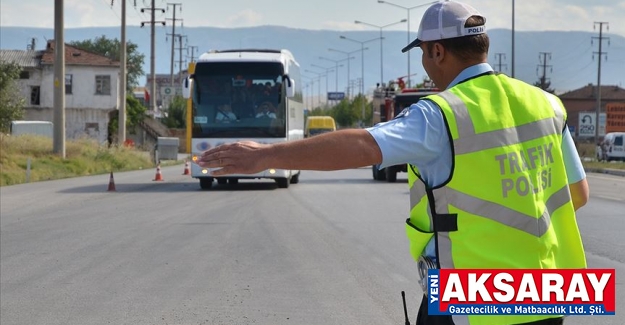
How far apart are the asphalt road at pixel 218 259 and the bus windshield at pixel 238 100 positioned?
371cm

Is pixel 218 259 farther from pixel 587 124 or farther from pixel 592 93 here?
pixel 592 93

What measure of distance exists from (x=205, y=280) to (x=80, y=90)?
73898 millimetres

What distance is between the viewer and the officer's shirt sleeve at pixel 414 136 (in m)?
3.38

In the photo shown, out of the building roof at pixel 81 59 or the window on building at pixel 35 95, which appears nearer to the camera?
the window on building at pixel 35 95

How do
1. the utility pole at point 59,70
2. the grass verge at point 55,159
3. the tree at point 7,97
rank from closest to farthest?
the grass verge at point 55,159
the utility pole at point 59,70
the tree at point 7,97

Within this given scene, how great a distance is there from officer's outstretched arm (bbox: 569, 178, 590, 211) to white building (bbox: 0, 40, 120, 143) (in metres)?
79.1

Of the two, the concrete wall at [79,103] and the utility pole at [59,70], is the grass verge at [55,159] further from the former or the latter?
the concrete wall at [79,103]

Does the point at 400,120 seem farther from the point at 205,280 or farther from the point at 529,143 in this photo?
the point at 205,280

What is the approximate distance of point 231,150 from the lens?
11.5ft

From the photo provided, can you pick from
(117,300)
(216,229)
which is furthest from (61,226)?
(117,300)

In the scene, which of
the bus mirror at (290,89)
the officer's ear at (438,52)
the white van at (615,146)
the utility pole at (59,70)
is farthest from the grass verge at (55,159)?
the officer's ear at (438,52)

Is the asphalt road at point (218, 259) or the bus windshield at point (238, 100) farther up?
the bus windshield at point (238, 100)

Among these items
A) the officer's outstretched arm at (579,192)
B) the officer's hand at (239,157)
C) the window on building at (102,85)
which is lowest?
the officer's outstretched arm at (579,192)

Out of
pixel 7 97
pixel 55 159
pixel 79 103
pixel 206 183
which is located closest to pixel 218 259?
pixel 206 183
